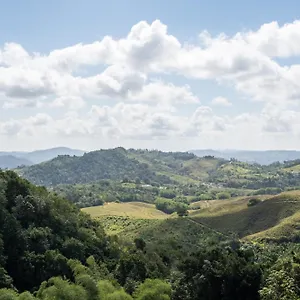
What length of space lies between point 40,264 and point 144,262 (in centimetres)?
1905

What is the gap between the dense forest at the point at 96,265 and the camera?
5975cm

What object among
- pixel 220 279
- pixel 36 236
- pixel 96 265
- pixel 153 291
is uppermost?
pixel 36 236

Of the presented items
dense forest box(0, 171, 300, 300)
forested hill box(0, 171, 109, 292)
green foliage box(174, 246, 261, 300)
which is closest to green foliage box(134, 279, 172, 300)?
dense forest box(0, 171, 300, 300)

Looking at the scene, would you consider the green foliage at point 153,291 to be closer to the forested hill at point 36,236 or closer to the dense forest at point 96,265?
the dense forest at point 96,265

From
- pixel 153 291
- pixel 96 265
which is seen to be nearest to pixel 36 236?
pixel 96 265

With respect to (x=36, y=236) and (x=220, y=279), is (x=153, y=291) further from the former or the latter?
(x=36, y=236)

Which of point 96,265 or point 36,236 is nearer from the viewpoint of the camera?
point 36,236

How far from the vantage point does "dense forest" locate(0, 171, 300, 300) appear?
59750 millimetres

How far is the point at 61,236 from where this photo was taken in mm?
83938

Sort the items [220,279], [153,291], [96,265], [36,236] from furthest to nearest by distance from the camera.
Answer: [96,265]
[36,236]
[153,291]
[220,279]

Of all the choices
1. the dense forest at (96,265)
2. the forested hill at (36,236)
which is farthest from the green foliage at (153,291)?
the forested hill at (36,236)

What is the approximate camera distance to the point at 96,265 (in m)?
78.2

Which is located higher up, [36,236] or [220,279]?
[36,236]

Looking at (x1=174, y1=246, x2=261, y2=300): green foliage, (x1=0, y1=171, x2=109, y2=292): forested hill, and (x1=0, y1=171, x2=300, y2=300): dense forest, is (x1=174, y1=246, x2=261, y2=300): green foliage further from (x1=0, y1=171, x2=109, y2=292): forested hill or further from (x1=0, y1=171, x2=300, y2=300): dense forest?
(x1=0, y1=171, x2=109, y2=292): forested hill
